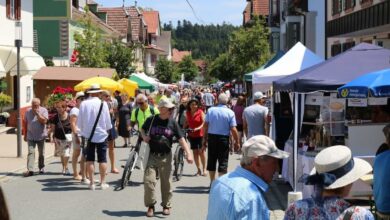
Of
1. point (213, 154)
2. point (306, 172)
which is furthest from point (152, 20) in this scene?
point (306, 172)

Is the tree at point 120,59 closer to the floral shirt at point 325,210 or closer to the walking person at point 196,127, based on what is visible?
the walking person at point 196,127

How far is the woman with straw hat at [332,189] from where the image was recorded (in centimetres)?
388

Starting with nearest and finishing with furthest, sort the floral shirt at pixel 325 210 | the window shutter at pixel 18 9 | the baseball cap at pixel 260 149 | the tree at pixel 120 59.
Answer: the floral shirt at pixel 325 210 → the baseball cap at pixel 260 149 → the window shutter at pixel 18 9 → the tree at pixel 120 59

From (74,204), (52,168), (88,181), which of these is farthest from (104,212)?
(52,168)

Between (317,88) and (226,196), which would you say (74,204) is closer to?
(317,88)

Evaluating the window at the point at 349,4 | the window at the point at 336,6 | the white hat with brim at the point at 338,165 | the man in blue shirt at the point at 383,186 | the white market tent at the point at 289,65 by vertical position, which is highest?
the window at the point at 336,6

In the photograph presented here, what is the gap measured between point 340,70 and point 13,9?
20291 mm

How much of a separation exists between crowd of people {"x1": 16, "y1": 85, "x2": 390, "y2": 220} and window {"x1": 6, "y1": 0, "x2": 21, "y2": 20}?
27.8ft

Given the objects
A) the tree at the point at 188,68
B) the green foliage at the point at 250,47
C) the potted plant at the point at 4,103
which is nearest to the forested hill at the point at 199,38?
the tree at the point at 188,68

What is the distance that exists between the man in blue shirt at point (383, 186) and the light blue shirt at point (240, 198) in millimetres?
2415

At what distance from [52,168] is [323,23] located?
17604 mm

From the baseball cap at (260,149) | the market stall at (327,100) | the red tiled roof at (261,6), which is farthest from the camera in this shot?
the red tiled roof at (261,6)

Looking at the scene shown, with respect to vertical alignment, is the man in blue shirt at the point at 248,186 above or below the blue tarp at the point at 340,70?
below

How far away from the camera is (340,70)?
1012 centimetres
